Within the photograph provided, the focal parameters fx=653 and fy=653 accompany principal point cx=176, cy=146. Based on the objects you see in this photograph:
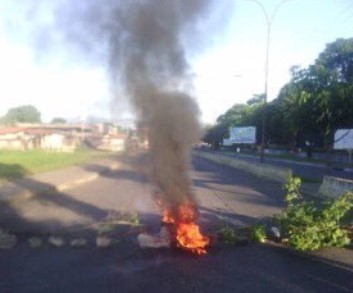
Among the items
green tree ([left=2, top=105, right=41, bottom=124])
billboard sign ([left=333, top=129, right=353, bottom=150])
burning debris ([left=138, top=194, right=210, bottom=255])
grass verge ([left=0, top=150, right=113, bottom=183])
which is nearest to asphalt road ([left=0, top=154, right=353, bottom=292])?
burning debris ([left=138, top=194, right=210, bottom=255])

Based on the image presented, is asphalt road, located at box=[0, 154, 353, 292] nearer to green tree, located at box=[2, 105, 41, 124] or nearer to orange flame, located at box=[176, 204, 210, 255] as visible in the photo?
orange flame, located at box=[176, 204, 210, 255]

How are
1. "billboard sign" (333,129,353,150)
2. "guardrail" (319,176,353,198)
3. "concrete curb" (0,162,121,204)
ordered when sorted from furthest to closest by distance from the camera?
"billboard sign" (333,129,353,150), "concrete curb" (0,162,121,204), "guardrail" (319,176,353,198)

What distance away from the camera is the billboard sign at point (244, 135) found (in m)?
71.6

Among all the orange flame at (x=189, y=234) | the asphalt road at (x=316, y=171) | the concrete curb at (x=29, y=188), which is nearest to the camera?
the orange flame at (x=189, y=234)

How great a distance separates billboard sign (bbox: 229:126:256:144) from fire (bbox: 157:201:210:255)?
199 ft

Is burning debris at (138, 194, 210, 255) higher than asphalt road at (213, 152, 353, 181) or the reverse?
higher

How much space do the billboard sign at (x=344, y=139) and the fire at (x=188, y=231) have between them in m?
44.2

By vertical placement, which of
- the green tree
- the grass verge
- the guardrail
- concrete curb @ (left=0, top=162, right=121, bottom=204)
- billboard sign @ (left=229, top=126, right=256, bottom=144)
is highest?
the green tree

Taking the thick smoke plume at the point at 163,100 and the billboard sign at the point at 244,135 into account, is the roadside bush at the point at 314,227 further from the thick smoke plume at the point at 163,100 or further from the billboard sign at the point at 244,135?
the billboard sign at the point at 244,135

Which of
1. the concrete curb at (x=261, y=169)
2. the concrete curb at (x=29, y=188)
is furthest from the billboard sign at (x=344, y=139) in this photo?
the concrete curb at (x=29, y=188)

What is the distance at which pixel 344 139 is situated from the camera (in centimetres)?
5409

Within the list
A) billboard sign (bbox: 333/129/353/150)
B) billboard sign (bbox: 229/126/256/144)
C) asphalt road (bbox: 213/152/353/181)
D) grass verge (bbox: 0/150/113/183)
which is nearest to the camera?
grass verge (bbox: 0/150/113/183)

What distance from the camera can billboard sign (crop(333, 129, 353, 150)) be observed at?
5341cm

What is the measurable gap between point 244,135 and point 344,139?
69.4 feet
